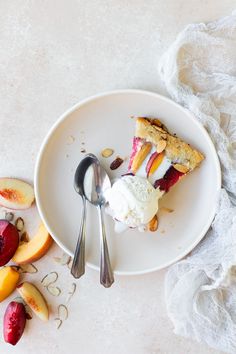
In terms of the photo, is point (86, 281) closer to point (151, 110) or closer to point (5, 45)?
point (151, 110)

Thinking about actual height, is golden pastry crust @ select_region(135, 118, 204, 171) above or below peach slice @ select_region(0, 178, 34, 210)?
above

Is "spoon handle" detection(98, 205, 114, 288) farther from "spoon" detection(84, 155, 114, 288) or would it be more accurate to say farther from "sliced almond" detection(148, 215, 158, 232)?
"sliced almond" detection(148, 215, 158, 232)

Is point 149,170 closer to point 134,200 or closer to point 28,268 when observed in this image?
point 134,200

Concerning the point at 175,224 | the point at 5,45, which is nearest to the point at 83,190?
the point at 175,224

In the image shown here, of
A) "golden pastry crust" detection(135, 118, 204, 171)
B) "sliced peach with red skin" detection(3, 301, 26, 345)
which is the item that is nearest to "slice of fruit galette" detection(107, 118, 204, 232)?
"golden pastry crust" detection(135, 118, 204, 171)

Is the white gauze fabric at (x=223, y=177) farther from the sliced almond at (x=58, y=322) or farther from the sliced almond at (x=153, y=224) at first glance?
the sliced almond at (x=58, y=322)

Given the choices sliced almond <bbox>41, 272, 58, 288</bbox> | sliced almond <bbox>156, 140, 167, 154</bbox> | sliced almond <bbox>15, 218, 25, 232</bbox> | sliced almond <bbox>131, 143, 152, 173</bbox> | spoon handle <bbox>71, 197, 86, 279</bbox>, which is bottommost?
sliced almond <bbox>41, 272, 58, 288</bbox>
